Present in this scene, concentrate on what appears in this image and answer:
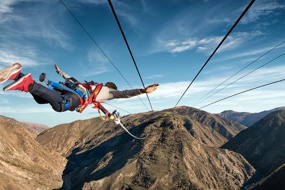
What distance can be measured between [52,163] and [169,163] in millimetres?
95008

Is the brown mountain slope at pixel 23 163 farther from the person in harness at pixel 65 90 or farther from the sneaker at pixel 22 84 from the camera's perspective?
the sneaker at pixel 22 84

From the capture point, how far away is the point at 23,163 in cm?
13750

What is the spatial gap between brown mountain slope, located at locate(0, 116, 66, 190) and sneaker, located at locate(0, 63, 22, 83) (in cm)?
11023

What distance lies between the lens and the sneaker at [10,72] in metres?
5.52

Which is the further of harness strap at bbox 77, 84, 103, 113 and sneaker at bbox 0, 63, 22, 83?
harness strap at bbox 77, 84, 103, 113

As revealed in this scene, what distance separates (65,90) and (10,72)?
191 cm

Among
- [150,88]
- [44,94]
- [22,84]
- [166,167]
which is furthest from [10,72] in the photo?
[166,167]

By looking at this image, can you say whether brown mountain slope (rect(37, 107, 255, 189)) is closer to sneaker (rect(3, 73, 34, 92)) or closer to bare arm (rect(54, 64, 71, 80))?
bare arm (rect(54, 64, 71, 80))

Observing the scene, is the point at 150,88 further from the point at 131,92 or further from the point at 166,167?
the point at 166,167

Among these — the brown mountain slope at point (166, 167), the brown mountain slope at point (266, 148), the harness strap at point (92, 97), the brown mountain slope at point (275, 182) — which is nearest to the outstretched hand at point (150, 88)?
the harness strap at point (92, 97)

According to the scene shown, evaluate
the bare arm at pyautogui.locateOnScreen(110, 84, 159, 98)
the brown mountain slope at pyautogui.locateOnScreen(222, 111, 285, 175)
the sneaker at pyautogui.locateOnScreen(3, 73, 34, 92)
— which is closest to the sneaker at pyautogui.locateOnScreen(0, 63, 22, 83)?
the sneaker at pyautogui.locateOnScreen(3, 73, 34, 92)

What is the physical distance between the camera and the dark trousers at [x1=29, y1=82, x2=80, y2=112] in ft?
20.8

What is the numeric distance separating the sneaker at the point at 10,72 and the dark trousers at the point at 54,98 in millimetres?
553

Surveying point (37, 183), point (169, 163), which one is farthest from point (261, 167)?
point (37, 183)
